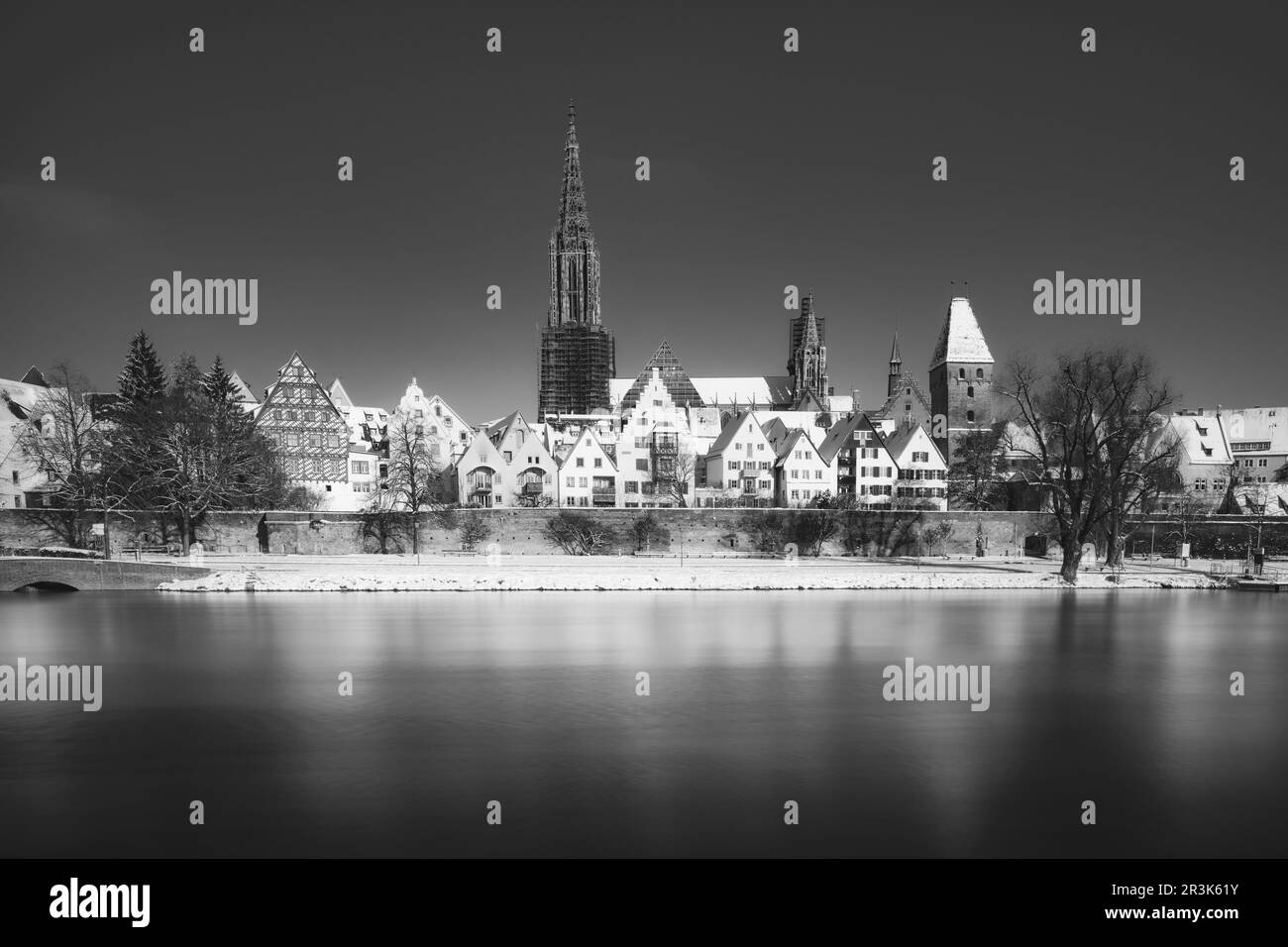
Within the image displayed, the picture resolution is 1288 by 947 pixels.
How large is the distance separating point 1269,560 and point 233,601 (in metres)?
54.8

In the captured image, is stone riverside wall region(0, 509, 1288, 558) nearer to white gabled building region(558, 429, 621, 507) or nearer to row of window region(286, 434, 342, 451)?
white gabled building region(558, 429, 621, 507)

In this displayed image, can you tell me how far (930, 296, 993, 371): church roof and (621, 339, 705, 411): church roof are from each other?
21.6 m

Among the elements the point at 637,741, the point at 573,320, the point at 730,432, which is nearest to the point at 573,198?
the point at 573,320

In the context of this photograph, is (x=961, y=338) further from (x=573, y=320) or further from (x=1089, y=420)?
(x=573, y=320)

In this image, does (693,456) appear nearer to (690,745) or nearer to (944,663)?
(944,663)

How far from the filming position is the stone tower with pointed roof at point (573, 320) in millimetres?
94438

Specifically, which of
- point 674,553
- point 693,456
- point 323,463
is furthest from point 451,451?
point 674,553

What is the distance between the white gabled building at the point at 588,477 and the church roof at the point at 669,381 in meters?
17.4

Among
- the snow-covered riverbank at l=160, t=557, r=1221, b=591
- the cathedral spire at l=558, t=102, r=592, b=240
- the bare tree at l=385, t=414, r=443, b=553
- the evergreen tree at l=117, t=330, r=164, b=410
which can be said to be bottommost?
the snow-covered riverbank at l=160, t=557, r=1221, b=591

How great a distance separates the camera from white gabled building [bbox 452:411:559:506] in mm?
54250

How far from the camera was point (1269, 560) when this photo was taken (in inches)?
1850

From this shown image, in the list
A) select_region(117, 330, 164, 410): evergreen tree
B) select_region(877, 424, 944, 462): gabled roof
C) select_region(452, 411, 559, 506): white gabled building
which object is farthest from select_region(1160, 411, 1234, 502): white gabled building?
select_region(117, 330, 164, 410): evergreen tree
